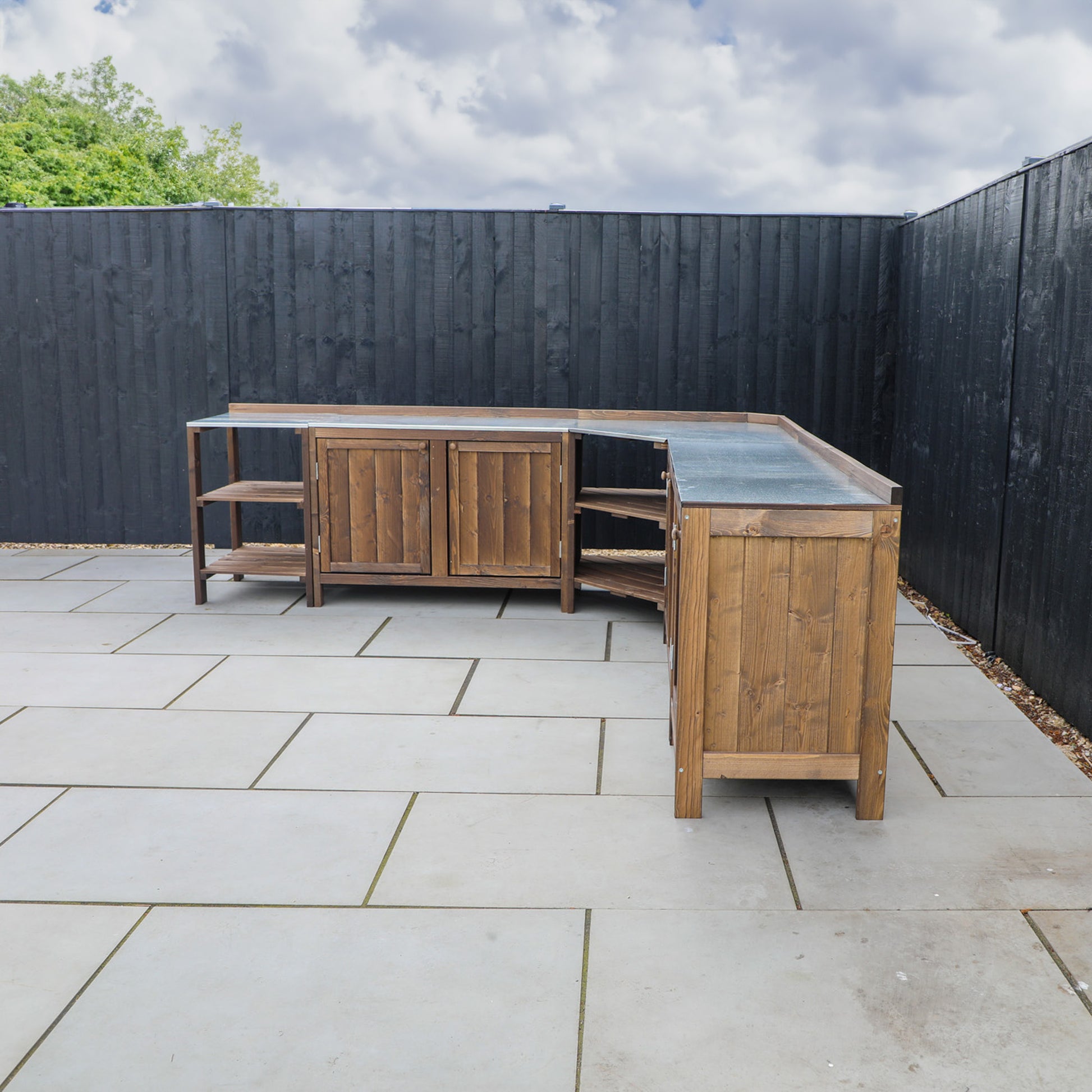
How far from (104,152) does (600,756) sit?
2712cm

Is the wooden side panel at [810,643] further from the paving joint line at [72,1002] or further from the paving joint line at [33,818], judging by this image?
the paving joint line at [33,818]

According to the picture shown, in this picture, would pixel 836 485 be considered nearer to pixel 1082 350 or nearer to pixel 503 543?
pixel 1082 350

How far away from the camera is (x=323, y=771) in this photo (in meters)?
3.16

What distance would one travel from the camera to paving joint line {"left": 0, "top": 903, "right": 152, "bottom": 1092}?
73.2 inches

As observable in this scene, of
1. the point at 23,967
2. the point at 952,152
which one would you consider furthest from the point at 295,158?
the point at 23,967

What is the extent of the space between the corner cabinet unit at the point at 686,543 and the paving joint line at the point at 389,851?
0.72m

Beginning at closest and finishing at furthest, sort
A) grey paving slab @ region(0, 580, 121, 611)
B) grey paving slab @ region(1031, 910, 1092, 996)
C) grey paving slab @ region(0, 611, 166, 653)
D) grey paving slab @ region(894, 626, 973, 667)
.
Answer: grey paving slab @ region(1031, 910, 1092, 996), grey paving slab @ region(894, 626, 973, 667), grey paving slab @ region(0, 611, 166, 653), grey paving slab @ region(0, 580, 121, 611)

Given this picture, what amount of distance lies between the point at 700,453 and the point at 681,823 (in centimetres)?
160

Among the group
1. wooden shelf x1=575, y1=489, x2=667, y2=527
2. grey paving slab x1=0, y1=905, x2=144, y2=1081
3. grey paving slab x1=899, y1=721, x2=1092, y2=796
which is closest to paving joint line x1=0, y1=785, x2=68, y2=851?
grey paving slab x1=0, y1=905, x2=144, y2=1081

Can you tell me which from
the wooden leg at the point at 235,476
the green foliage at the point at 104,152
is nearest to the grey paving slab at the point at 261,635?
the wooden leg at the point at 235,476

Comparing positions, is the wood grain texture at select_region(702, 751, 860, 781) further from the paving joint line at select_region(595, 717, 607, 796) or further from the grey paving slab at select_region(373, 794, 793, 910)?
the paving joint line at select_region(595, 717, 607, 796)

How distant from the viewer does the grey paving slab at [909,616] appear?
489 centimetres

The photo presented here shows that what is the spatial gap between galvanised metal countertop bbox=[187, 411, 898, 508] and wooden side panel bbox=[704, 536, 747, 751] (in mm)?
141

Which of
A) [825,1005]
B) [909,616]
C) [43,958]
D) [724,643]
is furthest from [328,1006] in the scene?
[909,616]
